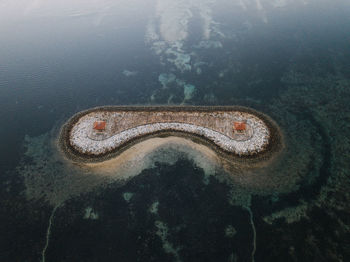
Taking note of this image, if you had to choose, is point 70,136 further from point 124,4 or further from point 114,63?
point 124,4

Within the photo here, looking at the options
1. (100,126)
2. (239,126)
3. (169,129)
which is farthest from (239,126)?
(100,126)

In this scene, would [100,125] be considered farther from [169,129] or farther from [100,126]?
[169,129]

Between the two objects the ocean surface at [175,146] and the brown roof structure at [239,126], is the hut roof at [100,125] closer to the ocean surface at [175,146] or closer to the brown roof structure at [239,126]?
the ocean surface at [175,146]

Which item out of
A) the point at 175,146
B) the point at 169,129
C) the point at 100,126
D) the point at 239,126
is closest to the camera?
the point at 175,146

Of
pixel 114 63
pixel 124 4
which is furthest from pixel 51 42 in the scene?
pixel 124 4

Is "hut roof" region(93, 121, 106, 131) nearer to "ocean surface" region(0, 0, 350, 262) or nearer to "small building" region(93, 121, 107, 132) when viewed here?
"small building" region(93, 121, 107, 132)

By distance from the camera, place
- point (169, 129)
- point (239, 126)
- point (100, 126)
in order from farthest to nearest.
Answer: point (100, 126)
point (169, 129)
point (239, 126)

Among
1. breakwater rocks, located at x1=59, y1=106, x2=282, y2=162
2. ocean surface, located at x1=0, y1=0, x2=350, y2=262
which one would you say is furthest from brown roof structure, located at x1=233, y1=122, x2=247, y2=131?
ocean surface, located at x1=0, y1=0, x2=350, y2=262
